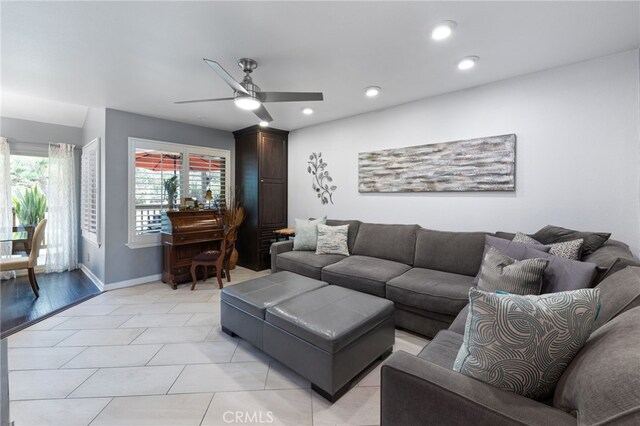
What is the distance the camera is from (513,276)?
70.9 inches

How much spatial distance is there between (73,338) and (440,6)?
413cm

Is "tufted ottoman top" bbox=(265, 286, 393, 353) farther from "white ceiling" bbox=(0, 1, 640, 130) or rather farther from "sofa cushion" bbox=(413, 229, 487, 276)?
"white ceiling" bbox=(0, 1, 640, 130)

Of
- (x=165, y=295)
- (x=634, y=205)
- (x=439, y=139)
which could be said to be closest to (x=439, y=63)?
(x=439, y=139)

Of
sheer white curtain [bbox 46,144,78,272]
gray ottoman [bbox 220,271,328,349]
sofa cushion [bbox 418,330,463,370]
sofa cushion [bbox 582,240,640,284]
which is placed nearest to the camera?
sofa cushion [bbox 418,330,463,370]

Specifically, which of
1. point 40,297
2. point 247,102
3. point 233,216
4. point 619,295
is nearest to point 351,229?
point 233,216

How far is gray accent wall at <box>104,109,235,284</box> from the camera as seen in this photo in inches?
154

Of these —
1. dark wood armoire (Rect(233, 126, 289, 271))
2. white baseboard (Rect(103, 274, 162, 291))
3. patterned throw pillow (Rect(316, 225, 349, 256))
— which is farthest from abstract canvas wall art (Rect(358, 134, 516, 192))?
white baseboard (Rect(103, 274, 162, 291))

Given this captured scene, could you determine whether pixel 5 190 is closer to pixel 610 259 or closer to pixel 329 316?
pixel 329 316

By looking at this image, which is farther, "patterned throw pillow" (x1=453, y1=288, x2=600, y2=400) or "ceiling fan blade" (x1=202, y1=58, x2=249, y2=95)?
"ceiling fan blade" (x1=202, y1=58, x2=249, y2=95)

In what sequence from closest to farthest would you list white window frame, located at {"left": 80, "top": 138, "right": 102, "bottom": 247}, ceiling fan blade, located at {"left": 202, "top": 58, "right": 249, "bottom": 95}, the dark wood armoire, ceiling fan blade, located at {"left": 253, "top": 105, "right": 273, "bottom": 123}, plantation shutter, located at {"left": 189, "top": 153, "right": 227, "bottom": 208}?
ceiling fan blade, located at {"left": 202, "top": 58, "right": 249, "bottom": 95}
ceiling fan blade, located at {"left": 253, "top": 105, "right": 273, "bottom": 123}
white window frame, located at {"left": 80, "top": 138, "right": 102, "bottom": 247}
plantation shutter, located at {"left": 189, "top": 153, "right": 227, "bottom": 208}
the dark wood armoire

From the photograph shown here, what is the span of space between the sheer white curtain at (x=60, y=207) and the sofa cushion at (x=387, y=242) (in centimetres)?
500

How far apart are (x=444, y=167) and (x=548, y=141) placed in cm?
100

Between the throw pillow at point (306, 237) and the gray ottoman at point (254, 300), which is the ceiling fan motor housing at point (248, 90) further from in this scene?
the throw pillow at point (306, 237)

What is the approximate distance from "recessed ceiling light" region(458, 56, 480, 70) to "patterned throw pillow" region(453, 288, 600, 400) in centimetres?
225
